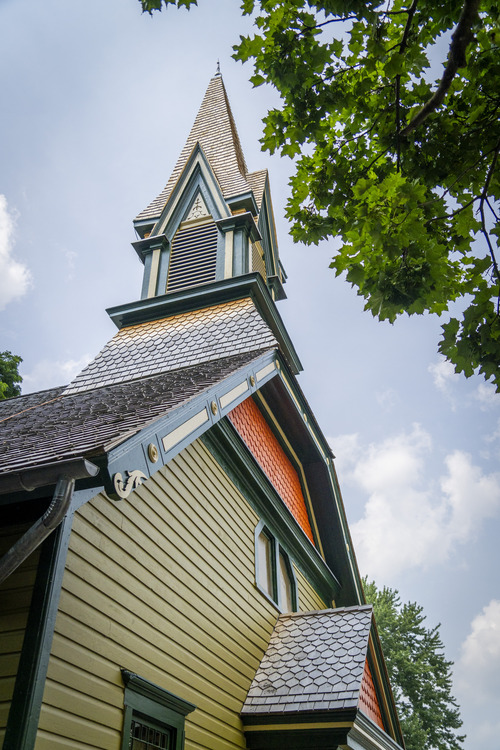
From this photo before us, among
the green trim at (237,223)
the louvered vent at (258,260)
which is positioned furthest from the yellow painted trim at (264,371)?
the green trim at (237,223)

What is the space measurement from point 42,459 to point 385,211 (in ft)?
10.3

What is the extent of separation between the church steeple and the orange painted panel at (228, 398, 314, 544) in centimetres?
372

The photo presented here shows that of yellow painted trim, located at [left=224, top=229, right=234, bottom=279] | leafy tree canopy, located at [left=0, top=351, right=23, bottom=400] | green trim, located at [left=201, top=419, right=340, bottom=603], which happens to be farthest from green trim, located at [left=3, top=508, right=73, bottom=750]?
leafy tree canopy, located at [left=0, top=351, right=23, bottom=400]

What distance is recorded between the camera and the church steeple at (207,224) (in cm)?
1300

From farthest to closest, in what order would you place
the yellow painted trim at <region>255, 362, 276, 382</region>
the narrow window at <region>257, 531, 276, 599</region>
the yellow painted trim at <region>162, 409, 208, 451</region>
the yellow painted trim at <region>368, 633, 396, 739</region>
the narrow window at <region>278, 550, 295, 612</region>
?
1. the yellow painted trim at <region>368, 633, 396, 739</region>
2. the narrow window at <region>278, 550, 295, 612</region>
3. the narrow window at <region>257, 531, 276, 599</region>
4. the yellow painted trim at <region>255, 362, 276, 382</region>
5. the yellow painted trim at <region>162, 409, 208, 451</region>

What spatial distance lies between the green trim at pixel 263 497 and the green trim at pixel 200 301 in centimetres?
283

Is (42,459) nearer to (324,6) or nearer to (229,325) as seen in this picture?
Answer: (324,6)

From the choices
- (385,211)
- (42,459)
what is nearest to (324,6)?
(385,211)

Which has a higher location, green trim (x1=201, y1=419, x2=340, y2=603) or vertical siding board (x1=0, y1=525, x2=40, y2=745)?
green trim (x1=201, y1=419, x2=340, y2=603)

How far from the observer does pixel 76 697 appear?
4.27m

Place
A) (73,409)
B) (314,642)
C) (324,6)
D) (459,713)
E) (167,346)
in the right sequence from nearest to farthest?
(324,6) → (73,409) → (314,642) → (167,346) → (459,713)

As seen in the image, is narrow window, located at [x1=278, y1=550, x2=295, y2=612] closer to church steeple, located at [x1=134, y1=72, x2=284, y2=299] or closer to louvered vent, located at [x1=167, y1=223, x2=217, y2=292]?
church steeple, located at [x1=134, y1=72, x2=284, y2=299]

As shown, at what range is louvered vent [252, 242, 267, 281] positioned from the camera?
46.6ft

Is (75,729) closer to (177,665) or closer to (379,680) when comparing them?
(177,665)
